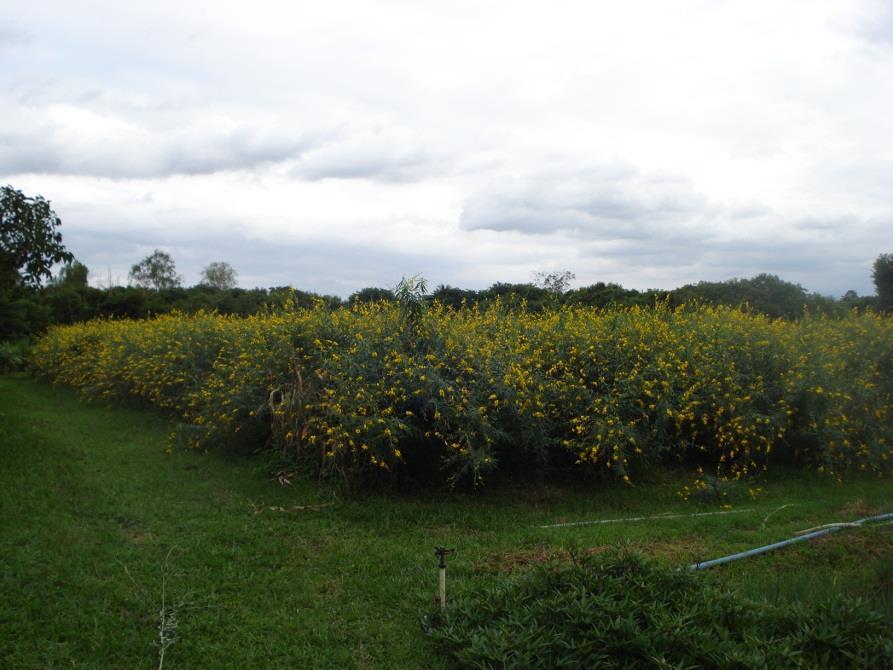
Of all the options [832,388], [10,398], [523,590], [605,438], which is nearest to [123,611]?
[523,590]

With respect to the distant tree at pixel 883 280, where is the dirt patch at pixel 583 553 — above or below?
below

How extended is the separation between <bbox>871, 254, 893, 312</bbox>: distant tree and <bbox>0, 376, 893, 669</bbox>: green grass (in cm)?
988

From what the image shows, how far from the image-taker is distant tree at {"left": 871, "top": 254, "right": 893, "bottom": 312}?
16.0 metres

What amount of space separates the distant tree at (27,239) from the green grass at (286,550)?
77.3 inches

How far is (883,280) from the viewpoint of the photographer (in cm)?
1630

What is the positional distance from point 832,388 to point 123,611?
7.08m

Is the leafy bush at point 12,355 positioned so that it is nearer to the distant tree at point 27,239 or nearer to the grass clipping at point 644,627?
the distant tree at point 27,239

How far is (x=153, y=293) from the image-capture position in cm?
2581

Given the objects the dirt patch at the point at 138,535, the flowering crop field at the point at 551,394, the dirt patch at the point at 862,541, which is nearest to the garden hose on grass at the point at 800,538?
the dirt patch at the point at 862,541

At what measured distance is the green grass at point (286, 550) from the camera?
12.9 ft

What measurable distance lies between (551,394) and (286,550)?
3104 millimetres

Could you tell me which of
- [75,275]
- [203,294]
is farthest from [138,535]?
[75,275]

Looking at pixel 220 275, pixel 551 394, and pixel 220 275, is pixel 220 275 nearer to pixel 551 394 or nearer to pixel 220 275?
pixel 220 275

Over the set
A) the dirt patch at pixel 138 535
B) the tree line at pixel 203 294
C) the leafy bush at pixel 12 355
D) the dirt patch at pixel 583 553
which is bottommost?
the dirt patch at pixel 138 535
